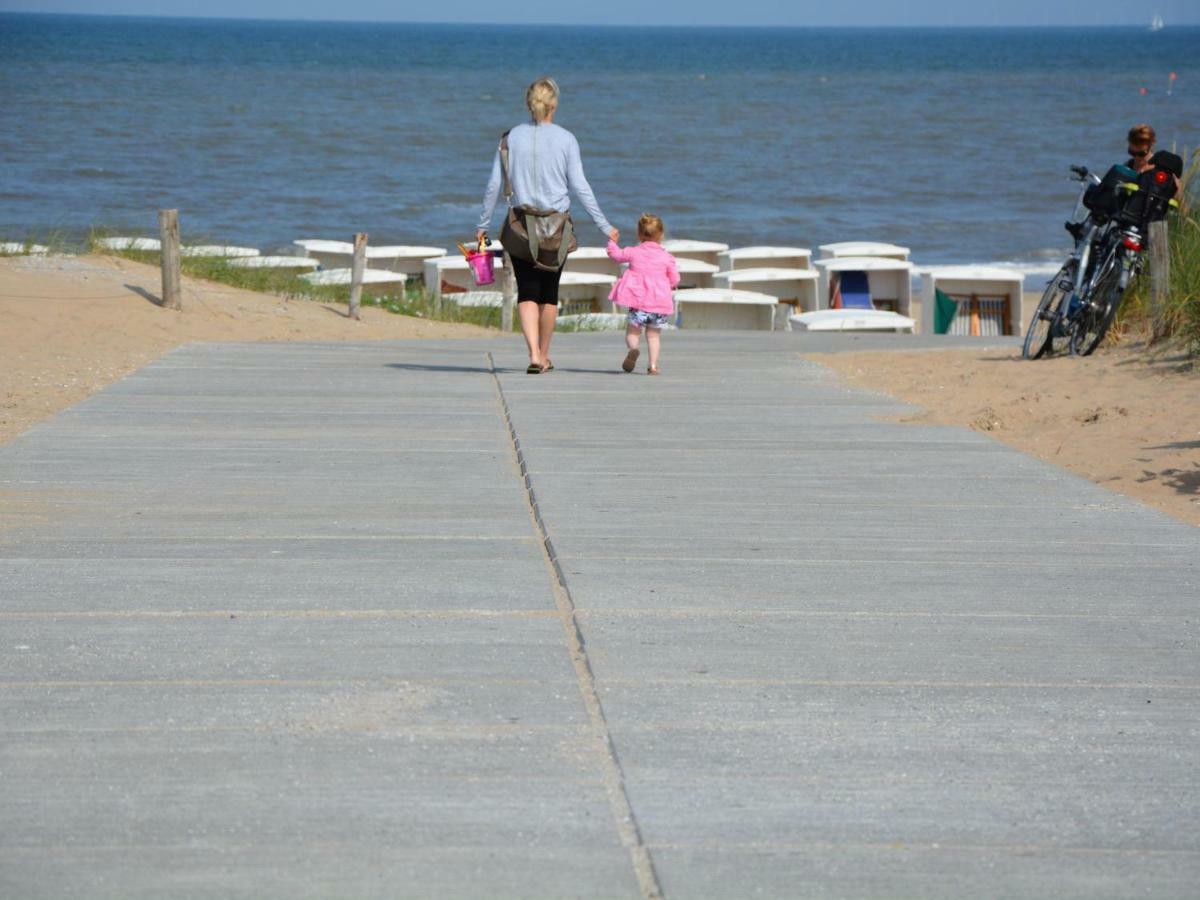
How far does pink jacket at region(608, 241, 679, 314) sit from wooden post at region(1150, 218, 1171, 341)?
10.6ft

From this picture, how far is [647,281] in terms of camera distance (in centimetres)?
1112

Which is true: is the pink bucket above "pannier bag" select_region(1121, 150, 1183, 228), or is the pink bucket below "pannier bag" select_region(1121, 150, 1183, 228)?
below

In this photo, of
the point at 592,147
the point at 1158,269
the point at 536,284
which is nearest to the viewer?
the point at 536,284

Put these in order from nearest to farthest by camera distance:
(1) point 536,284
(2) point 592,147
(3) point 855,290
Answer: (1) point 536,284, (3) point 855,290, (2) point 592,147

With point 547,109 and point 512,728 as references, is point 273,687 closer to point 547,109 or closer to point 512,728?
point 512,728

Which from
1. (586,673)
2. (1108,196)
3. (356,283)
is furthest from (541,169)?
(356,283)

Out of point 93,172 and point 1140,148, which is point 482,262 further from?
point 93,172

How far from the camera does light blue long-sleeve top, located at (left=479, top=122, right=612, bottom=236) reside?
9.97 metres

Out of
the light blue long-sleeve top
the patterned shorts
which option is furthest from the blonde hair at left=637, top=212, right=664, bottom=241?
the light blue long-sleeve top

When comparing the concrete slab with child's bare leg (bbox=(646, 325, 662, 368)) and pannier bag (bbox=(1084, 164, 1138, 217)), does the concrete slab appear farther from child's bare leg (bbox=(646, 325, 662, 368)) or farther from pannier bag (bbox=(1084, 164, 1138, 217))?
Answer: pannier bag (bbox=(1084, 164, 1138, 217))

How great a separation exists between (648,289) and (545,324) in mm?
877

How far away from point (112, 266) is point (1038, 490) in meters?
11.4

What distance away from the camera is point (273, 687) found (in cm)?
417

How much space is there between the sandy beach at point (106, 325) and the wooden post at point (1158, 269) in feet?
21.2
